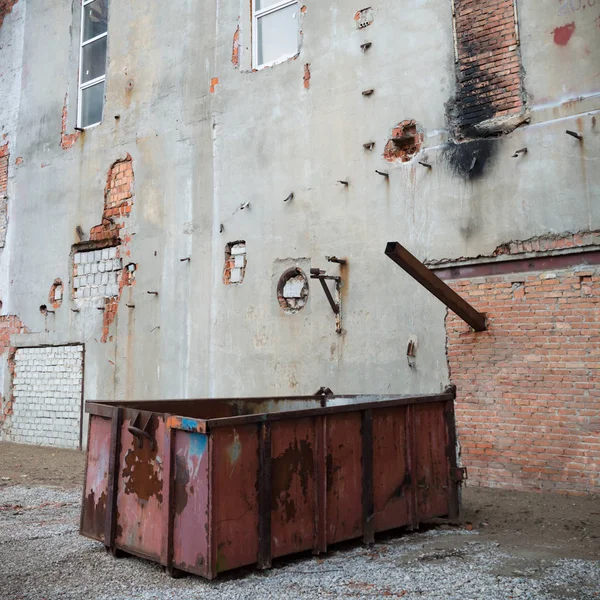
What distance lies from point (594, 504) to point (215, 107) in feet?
27.0

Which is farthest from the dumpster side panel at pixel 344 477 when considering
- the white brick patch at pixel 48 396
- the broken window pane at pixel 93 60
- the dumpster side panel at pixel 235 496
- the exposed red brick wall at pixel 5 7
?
the exposed red brick wall at pixel 5 7

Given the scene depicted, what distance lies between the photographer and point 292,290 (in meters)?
10.0

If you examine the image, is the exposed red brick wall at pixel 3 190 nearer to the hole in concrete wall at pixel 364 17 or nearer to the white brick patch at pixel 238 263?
the white brick patch at pixel 238 263

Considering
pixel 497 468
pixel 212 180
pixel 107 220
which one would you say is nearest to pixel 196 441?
pixel 497 468

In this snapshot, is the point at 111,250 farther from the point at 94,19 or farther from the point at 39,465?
the point at 94,19

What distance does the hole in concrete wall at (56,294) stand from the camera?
1349cm

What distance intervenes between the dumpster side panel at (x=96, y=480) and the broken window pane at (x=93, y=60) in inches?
405

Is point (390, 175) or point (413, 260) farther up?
point (390, 175)

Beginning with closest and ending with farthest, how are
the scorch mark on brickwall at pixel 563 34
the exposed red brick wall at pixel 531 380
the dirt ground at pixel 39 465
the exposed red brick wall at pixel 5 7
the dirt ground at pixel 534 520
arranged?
the dirt ground at pixel 534 520
the exposed red brick wall at pixel 531 380
the scorch mark on brickwall at pixel 563 34
the dirt ground at pixel 39 465
the exposed red brick wall at pixel 5 7

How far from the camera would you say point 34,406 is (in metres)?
13.8

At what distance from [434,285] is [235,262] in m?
4.17

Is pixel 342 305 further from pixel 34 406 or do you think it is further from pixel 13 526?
pixel 34 406

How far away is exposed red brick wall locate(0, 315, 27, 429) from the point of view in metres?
14.2

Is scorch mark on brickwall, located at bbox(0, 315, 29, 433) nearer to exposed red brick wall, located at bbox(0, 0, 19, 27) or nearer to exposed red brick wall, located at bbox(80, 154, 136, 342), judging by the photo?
exposed red brick wall, located at bbox(80, 154, 136, 342)
